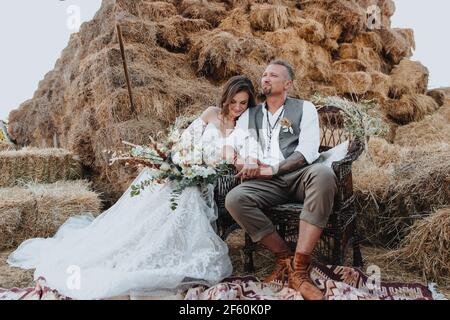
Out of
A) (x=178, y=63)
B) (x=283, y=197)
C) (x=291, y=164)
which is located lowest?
(x=283, y=197)

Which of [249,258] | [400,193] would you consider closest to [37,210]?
[249,258]

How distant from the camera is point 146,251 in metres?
2.41

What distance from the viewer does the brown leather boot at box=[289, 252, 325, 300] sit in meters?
2.26

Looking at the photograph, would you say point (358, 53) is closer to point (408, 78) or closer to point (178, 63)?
point (408, 78)

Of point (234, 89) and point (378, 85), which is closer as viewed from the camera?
point (234, 89)

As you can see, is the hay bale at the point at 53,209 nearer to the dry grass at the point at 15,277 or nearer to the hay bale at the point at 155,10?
the dry grass at the point at 15,277

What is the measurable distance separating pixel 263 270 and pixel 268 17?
4.01 meters

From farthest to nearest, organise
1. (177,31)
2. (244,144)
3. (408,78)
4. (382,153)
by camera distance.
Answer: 1. (408,78)
2. (177,31)
3. (382,153)
4. (244,144)

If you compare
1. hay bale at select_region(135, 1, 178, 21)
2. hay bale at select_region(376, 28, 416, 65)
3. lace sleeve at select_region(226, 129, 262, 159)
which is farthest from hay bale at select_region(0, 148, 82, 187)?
hay bale at select_region(376, 28, 416, 65)

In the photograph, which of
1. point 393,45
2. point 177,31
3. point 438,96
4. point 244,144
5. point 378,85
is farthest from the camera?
point 438,96

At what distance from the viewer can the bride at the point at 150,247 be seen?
226cm

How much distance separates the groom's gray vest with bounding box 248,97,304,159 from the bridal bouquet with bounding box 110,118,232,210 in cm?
38

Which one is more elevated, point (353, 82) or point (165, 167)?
point (353, 82)
